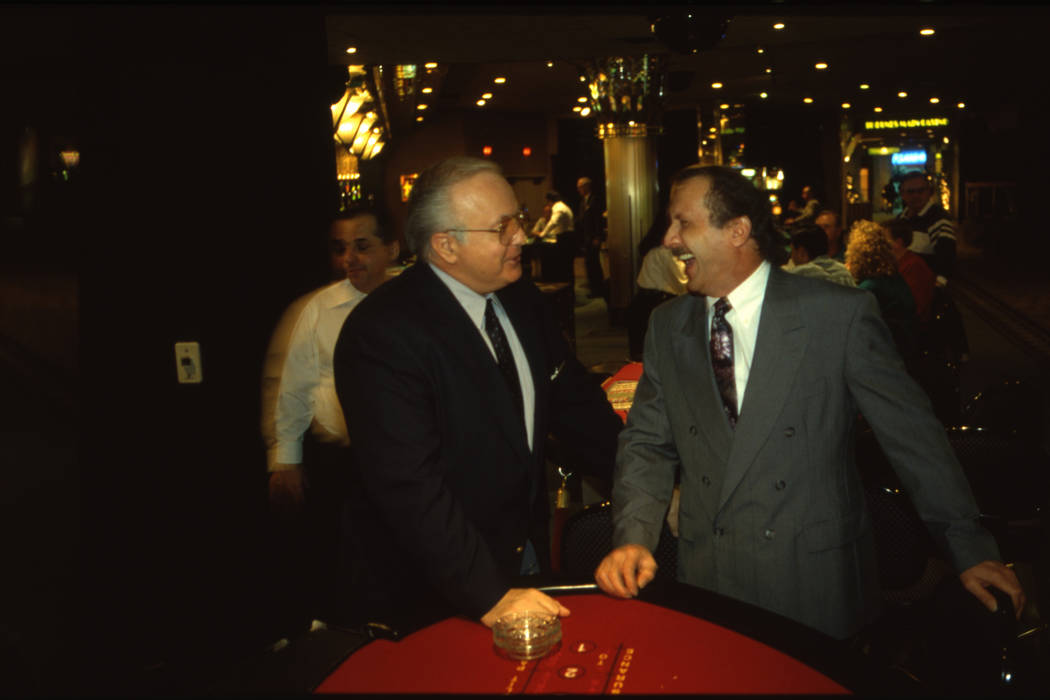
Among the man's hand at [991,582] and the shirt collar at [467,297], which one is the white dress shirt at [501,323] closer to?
the shirt collar at [467,297]

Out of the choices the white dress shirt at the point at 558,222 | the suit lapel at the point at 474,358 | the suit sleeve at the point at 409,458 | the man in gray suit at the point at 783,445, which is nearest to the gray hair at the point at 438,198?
the suit lapel at the point at 474,358

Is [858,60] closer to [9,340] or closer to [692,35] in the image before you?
[692,35]

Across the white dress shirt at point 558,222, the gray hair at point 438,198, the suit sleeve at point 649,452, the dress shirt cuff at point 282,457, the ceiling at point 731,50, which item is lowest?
the dress shirt cuff at point 282,457

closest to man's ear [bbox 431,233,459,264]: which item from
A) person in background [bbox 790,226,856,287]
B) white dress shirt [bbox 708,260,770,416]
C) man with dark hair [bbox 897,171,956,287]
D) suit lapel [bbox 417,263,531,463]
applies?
suit lapel [bbox 417,263,531,463]

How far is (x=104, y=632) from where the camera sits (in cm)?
320

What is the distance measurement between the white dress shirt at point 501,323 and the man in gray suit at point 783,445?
0.37 metres

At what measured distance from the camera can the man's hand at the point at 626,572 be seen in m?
1.84

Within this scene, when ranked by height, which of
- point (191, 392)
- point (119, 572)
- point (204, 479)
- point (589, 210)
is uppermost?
point (589, 210)

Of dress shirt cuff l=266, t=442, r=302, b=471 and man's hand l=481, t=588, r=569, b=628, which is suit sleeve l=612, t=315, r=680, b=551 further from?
dress shirt cuff l=266, t=442, r=302, b=471

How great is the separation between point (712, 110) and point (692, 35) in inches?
673

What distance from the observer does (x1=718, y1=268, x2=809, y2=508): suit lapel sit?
190 centimetres

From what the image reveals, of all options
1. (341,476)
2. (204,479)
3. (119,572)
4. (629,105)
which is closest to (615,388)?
(341,476)

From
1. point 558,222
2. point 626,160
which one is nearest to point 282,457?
point 626,160

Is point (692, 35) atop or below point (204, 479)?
atop
